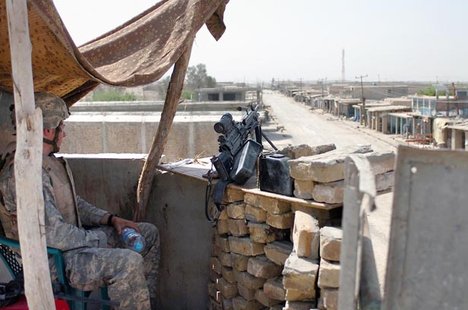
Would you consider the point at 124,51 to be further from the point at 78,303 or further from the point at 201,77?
the point at 201,77

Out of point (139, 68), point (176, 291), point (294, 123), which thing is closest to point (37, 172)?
point (139, 68)

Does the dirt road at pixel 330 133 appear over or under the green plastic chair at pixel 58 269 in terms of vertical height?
under

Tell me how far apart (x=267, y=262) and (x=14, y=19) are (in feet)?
8.44

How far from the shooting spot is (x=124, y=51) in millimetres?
4992

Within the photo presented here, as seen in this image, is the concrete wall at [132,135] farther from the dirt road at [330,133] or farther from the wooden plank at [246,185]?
the dirt road at [330,133]

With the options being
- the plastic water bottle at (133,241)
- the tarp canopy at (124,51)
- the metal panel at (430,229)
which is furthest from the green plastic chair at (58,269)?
the metal panel at (430,229)

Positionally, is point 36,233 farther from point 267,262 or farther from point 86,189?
point 86,189

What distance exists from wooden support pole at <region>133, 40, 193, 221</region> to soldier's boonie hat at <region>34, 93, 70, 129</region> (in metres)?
1.26

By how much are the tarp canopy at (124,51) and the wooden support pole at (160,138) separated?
1.16 feet

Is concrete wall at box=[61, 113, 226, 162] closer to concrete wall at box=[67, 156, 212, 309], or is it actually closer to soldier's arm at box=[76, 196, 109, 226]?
concrete wall at box=[67, 156, 212, 309]

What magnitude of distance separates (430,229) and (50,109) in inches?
118

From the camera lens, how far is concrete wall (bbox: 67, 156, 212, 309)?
5.37 m

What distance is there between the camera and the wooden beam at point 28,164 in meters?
2.90

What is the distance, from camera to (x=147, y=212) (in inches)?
219
